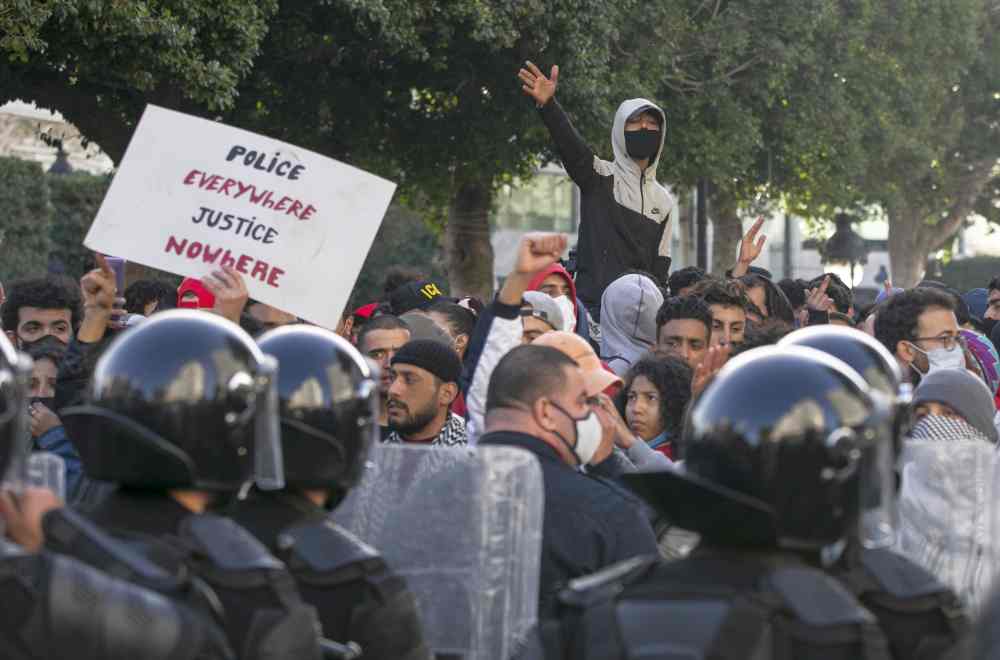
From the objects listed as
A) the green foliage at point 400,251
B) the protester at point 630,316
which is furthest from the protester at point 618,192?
the green foliage at point 400,251

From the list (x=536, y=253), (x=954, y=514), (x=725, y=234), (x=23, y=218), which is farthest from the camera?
(x=725, y=234)

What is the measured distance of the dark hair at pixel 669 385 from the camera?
21.9 ft

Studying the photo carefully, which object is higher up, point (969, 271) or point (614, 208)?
point (969, 271)

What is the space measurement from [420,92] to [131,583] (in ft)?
56.6

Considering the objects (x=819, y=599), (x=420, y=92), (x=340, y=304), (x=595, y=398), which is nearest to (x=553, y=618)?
(x=819, y=599)

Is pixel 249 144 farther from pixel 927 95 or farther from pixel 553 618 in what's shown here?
pixel 927 95

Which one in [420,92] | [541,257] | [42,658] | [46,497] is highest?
[420,92]

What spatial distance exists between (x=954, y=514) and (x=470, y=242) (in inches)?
733

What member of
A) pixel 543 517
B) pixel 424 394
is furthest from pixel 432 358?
pixel 543 517

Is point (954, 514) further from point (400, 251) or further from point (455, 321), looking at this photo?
point (400, 251)

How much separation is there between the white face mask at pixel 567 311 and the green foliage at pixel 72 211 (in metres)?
21.7

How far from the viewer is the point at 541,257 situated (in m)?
5.38

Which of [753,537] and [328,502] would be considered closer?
[753,537]

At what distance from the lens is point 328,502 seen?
12.5 feet
